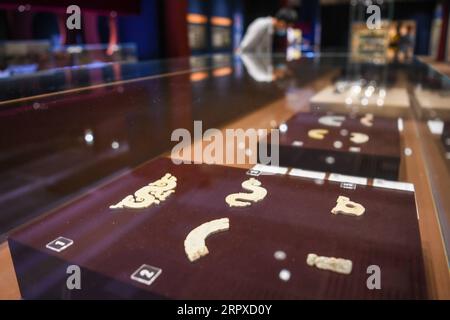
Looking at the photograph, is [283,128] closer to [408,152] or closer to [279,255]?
[408,152]

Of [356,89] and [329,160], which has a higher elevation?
[356,89]

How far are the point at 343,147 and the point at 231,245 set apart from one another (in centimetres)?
101

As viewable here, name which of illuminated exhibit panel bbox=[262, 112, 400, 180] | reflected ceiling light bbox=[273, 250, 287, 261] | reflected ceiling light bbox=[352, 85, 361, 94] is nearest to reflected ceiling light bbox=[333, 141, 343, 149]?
illuminated exhibit panel bbox=[262, 112, 400, 180]

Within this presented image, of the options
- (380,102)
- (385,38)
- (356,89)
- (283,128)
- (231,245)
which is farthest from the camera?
(385,38)

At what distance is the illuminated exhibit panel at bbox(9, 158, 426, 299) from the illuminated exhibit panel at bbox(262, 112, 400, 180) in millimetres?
314

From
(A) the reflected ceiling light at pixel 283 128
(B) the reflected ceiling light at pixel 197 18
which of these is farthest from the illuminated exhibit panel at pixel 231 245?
(B) the reflected ceiling light at pixel 197 18

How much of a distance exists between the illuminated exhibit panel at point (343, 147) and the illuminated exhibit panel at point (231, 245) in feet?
1.03

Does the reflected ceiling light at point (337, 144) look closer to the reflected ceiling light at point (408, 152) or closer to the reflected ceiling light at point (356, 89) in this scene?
the reflected ceiling light at point (408, 152)

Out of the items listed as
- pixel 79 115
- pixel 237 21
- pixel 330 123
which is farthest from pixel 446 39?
pixel 79 115

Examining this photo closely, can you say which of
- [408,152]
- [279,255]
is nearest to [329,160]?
[408,152]

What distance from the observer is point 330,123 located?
2.19 metres

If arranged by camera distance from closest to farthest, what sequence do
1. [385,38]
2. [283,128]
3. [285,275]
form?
1. [285,275]
2. [283,128]
3. [385,38]

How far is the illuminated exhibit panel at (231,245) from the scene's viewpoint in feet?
2.55

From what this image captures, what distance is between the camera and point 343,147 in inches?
69.1
